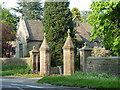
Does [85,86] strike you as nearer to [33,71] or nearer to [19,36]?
[33,71]

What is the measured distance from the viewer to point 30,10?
161ft

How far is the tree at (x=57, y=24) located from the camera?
24.3m

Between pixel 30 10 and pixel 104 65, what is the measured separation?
37.1 m

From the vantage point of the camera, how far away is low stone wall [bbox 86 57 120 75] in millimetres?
13812

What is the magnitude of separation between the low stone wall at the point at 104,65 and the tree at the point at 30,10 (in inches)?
1361

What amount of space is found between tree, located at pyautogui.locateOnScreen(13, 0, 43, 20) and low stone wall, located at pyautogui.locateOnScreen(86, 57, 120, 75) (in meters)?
34.6

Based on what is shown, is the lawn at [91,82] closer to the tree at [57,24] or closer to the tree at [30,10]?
the tree at [57,24]

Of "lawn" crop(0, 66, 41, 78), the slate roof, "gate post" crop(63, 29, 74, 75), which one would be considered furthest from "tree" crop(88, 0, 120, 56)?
the slate roof

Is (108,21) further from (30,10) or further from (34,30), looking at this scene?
(30,10)

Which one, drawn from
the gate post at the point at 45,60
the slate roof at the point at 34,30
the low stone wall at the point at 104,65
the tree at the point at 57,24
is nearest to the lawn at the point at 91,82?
the low stone wall at the point at 104,65

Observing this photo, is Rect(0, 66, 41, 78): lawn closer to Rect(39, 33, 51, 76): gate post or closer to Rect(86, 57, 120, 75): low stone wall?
Rect(39, 33, 51, 76): gate post

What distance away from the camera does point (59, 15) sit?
2494 cm

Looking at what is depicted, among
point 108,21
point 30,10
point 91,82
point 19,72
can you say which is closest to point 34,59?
point 19,72

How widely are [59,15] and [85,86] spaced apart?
51.6ft
